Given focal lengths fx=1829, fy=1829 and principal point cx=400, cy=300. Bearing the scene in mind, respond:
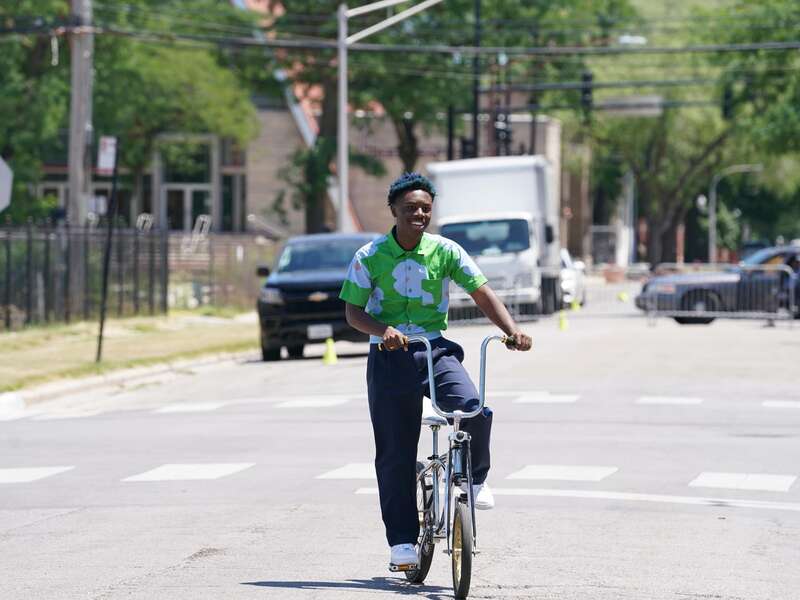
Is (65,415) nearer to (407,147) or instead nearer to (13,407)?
(13,407)

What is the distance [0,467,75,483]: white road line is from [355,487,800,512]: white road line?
267 centimetres

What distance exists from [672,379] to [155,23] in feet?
122

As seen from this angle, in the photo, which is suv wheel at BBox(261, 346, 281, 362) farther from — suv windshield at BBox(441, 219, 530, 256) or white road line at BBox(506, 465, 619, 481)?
white road line at BBox(506, 465, 619, 481)

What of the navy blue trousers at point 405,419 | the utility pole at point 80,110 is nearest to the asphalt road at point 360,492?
the navy blue trousers at point 405,419

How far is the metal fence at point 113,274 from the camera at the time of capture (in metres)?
31.5

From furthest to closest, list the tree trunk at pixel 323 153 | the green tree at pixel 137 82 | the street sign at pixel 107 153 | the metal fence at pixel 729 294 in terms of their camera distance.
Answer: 1. the tree trunk at pixel 323 153
2. the green tree at pixel 137 82
3. the metal fence at pixel 729 294
4. the street sign at pixel 107 153

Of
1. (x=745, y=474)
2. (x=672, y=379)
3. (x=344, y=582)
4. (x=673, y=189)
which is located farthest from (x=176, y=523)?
(x=673, y=189)

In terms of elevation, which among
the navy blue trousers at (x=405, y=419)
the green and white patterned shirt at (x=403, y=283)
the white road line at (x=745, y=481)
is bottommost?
the white road line at (x=745, y=481)

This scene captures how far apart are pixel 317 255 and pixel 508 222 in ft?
37.0

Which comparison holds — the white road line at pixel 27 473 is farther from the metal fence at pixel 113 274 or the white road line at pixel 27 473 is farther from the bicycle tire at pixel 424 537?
the metal fence at pixel 113 274

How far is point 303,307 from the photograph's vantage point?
85.0 ft

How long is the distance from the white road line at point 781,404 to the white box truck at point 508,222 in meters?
17.5

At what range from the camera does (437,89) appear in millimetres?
56750

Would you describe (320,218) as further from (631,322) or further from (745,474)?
(745,474)
